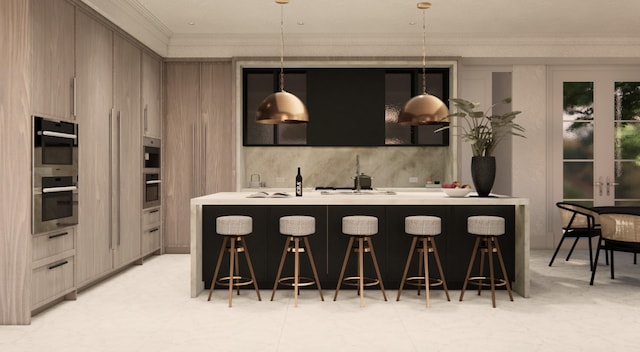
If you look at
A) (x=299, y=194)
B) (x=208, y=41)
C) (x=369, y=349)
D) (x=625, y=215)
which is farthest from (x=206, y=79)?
(x=625, y=215)

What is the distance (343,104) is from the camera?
23.6 feet

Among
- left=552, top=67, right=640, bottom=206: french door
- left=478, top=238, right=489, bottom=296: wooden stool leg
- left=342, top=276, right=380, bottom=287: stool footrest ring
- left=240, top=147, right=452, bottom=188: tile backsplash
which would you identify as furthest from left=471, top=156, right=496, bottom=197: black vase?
left=552, top=67, right=640, bottom=206: french door

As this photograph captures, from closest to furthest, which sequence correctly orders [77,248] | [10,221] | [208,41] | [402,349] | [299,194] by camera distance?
[402,349]
[10,221]
[77,248]
[299,194]
[208,41]

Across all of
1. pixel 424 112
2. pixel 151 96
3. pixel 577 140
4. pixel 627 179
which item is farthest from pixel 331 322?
pixel 627 179

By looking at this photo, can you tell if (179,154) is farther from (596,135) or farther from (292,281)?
(596,135)

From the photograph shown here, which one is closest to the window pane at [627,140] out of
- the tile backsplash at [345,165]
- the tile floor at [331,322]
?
the tile backsplash at [345,165]

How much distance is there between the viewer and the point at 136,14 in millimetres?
5961

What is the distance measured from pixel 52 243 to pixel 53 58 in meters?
1.57

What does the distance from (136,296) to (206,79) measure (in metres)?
3.48

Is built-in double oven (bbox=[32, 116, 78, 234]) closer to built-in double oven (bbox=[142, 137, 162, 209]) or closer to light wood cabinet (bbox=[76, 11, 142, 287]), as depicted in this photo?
light wood cabinet (bbox=[76, 11, 142, 287])

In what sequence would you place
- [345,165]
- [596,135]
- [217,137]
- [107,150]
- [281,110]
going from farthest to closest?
1. [596,135]
2. [345,165]
3. [217,137]
4. [107,150]
5. [281,110]

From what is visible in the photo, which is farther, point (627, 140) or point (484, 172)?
point (627, 140)

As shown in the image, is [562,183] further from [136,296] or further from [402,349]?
[136,296]

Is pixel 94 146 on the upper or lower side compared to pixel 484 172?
upper
